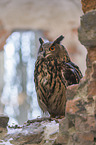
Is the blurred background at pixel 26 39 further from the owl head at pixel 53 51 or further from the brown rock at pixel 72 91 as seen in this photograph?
the brown rock at pixel 72 91

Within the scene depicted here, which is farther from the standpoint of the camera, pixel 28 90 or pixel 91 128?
pixel 28 90

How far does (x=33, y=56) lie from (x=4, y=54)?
68 centimetres

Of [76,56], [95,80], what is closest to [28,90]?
[76,56]

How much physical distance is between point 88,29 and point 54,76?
763 mm

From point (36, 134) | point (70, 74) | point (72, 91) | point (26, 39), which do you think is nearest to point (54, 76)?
point (70, 74)

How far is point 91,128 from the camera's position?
0.79 meters

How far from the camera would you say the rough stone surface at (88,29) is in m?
0.82

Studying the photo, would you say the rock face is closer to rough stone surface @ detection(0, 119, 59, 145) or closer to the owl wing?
rough stone surface @ detection(0, 119, 59, 145)

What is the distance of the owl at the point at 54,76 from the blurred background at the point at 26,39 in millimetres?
2348

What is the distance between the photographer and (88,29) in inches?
32.6

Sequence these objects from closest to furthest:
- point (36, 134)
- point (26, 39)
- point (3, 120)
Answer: point (36, 134) → point (3, 120) → point (26, 39)

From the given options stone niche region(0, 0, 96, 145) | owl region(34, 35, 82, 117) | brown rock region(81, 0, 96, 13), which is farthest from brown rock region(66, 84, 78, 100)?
owl region(34, 35, 82, 117)

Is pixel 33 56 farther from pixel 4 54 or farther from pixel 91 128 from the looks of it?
pixel 91 128

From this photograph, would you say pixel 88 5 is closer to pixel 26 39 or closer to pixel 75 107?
pixel 75 107
